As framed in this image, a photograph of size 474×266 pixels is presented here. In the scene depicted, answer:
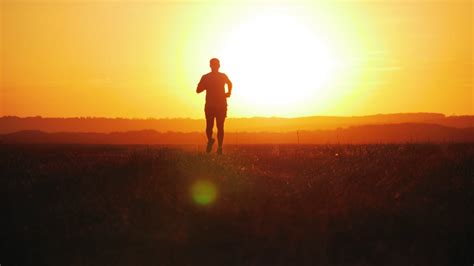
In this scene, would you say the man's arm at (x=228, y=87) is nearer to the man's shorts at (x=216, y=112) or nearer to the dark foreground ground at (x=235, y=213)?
the man's shorts at (x=216, y=112)

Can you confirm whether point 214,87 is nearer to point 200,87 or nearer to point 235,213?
point 200,87

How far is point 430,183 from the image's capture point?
52.1 ft

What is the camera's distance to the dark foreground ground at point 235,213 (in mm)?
11609

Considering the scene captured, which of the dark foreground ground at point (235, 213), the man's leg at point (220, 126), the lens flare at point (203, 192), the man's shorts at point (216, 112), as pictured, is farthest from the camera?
the man's leg at point (220, 126)

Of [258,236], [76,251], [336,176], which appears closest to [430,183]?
[336,176]

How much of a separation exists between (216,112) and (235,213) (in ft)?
25.6

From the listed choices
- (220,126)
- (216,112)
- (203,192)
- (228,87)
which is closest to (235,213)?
(203,192)

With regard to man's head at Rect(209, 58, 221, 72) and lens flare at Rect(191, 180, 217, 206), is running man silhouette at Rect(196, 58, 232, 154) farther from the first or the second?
lens flare at Rect(191, 180, 217, 206)

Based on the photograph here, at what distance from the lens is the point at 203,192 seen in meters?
15.1

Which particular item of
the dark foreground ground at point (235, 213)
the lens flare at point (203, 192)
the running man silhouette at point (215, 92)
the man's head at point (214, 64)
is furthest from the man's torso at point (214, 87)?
the lens flare at point (203, 192)

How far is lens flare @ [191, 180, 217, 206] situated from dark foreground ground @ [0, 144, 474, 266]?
0.56 ft

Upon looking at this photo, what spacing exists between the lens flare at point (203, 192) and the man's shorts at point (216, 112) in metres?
5.09

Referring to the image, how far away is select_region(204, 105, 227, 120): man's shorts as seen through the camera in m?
20.6

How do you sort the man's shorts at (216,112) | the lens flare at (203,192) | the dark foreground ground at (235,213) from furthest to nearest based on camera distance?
1. the man's shorts at (216,112)
2. the lens flare at (203,192)
3. the dark foreground ground at (235,213)
